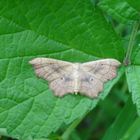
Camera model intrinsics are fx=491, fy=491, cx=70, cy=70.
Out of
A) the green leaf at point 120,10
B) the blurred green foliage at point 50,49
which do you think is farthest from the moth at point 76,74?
the green leaf at point 120,10

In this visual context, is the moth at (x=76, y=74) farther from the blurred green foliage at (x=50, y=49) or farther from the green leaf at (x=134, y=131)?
the green leaf at (x=134, y=131)

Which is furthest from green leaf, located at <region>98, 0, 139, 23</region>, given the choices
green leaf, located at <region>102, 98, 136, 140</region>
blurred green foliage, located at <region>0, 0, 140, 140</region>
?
green leaf, located at <region>102, 98, 136, 140</region>

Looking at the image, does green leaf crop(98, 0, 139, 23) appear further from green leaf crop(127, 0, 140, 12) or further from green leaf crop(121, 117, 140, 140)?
green leaf crop(121, 117, 140, 140)

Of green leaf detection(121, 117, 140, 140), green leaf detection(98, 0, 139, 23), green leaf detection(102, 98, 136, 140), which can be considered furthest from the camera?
green leaf detection(102, 98, 136, 140)

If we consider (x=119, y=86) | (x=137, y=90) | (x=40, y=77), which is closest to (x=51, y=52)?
(x=40, y=77)

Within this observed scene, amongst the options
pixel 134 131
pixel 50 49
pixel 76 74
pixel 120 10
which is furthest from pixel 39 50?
pixel 134 131

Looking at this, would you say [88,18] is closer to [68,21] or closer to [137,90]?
[68,21]
